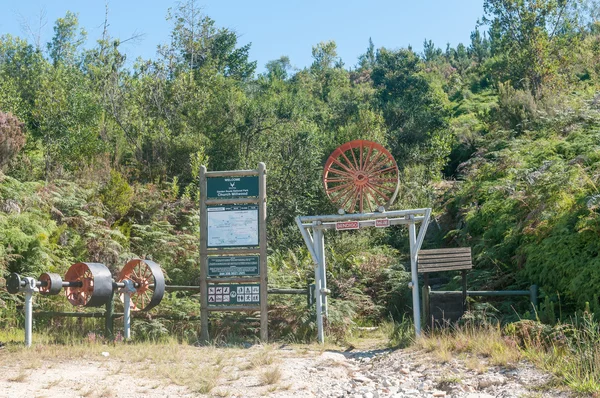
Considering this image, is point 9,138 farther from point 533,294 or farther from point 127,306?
point 533,294

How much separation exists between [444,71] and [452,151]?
2908 centimetres

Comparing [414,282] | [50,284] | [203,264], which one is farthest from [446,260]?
[50,284]

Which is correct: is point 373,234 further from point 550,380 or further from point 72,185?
point 550,380

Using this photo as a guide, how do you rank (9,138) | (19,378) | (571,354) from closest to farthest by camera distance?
(571,354), (19,378), (9,138)

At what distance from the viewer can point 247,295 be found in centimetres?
1388

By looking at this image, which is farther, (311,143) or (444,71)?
(444,71)

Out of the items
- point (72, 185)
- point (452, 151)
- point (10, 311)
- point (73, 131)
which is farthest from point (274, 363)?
point (452, 151)

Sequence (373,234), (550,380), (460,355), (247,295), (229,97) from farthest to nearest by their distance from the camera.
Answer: (229,97) → (373,234) → (247,295) → (460,355) → (550,380)

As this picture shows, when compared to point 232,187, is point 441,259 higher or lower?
lower

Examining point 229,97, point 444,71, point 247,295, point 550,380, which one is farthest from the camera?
point 444,71

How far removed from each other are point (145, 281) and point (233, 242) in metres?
1.82

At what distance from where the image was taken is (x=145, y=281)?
13.7 meters

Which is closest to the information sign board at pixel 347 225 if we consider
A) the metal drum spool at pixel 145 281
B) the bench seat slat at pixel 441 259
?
the bench seat slat at pixel 441 259

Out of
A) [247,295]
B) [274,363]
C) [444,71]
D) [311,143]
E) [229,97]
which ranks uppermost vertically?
[444,71]
